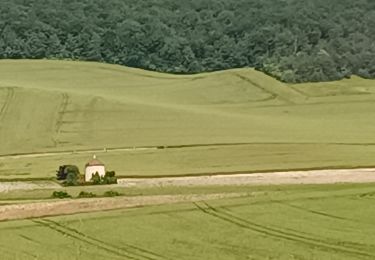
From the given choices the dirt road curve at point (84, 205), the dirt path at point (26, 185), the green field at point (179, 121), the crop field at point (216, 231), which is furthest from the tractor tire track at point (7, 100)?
the crop field at point (216, 231)

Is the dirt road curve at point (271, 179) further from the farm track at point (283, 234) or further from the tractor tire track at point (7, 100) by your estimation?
the tractor tire track at point (7, 100)

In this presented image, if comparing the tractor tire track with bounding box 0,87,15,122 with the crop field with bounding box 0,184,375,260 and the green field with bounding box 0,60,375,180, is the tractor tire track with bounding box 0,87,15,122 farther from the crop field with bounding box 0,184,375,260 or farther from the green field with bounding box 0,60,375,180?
the crop field with bounding box 0,184,375,260

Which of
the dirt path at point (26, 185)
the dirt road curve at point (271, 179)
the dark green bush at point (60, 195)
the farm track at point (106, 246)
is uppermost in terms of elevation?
the dirt road curve at point (271, 179)

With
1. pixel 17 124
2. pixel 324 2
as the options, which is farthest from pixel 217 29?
pixel 17 124

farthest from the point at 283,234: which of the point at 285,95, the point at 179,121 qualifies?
the point at 285,95

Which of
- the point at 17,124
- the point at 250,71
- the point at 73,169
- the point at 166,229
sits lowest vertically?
the point at 166,229

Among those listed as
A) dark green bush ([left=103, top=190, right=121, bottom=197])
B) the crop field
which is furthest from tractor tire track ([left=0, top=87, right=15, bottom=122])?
the crop field

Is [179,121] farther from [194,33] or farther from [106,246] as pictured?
[194,33]

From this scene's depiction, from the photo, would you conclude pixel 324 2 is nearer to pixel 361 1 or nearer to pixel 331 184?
pixel 361 1
